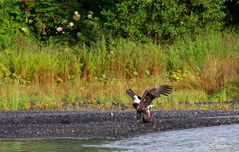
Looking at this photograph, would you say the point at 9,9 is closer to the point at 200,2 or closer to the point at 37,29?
the point at 37,29

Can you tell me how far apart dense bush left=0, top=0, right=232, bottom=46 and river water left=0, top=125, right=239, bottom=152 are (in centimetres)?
1117

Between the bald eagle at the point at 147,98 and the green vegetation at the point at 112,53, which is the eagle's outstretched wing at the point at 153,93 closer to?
the bald eagle at the point at 147,98

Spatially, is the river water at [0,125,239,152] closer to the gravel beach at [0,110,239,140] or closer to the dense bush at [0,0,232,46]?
the gravel beach at [0,110,239,140]

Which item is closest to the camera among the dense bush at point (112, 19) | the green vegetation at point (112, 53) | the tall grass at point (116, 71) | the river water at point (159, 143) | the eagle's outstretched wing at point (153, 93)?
the river water at point (159, 143)

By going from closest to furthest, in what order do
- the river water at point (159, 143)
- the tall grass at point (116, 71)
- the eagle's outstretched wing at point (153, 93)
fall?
the river water at point (159, 143) → the eagle's outstretched wing at point (153, 93) → the tall grass at point (116, 71)

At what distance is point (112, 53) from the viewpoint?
23375mm

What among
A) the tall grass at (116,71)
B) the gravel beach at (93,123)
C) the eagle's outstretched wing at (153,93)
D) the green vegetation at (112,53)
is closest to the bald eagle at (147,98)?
the eagle's outstretched wing at (153,93)

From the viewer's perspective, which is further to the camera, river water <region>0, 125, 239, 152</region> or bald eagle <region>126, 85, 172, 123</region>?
bald eagle <region>126, 85, 172, 123</region>

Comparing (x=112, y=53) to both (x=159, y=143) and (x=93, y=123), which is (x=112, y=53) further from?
(x=159, y=143)

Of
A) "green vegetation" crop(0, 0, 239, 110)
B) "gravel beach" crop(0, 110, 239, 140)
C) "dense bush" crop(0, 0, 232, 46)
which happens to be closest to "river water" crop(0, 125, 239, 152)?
"gravel beach" crop(0, 110, 239, 140)

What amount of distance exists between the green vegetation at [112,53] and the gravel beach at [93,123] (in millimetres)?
1688

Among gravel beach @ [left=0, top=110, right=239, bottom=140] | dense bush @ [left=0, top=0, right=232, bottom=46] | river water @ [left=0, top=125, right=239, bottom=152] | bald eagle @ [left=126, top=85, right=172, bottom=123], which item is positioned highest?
dense bush @ [left=0, top=0, right=232, bottom=46]

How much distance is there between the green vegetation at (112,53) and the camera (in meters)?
19.8

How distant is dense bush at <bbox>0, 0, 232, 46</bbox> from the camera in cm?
2539
